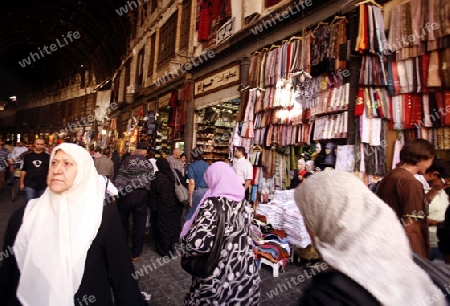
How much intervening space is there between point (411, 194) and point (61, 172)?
2738 millimetres

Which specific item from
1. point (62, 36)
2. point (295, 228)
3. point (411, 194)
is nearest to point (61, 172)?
point (411, 194)

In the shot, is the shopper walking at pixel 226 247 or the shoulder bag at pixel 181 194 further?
the shoulder bag at pixel 181 194

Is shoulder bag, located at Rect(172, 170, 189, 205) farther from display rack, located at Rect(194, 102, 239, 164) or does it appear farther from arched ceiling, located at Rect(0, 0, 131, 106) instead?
arched ceiling, located at Rect(0, 0, 131, 106)

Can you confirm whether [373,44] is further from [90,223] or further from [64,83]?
[64,83]

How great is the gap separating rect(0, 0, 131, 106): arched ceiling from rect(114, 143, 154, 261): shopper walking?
1889 cm

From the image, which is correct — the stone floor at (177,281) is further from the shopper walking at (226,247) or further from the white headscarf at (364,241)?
the white headscarf at (364,241)

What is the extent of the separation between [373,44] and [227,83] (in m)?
5.00

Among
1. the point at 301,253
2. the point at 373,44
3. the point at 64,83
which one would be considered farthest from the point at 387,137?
the point at 64,83

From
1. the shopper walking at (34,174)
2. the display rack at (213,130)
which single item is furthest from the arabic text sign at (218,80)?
the shopper walking at (34,174)

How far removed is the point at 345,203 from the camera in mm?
1087

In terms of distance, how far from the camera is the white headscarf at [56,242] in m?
1.52

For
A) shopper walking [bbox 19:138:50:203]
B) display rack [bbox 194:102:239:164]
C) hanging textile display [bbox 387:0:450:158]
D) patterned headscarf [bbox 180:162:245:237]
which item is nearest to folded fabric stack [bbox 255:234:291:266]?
patterned headscarf [bbox 180:162:245:237]

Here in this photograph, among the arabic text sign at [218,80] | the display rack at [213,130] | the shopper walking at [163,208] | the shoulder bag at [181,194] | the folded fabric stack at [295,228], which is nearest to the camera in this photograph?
the folded fabric stack at [295,228]

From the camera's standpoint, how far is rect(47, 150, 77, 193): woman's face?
1685 mm
